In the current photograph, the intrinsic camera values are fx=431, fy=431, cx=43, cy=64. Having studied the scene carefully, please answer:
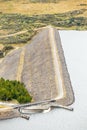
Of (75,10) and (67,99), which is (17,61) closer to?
(67,99)

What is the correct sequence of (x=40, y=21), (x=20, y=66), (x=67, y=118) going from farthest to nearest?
1. (x=40, y=21)
2. (x=20, y=66)
3. (x=67, y=118)

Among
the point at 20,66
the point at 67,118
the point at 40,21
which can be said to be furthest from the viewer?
the point at 40,21

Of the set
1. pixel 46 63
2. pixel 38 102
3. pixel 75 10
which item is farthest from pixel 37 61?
pixel 75 10

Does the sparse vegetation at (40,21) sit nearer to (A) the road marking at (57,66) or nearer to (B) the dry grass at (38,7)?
(B) the dry grass at (38,7)

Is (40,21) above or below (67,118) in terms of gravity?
above

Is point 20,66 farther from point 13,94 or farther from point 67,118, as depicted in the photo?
point 67,118

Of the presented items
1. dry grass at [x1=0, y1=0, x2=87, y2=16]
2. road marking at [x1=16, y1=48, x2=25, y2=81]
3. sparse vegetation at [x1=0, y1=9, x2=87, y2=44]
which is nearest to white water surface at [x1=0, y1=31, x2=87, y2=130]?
road marking at [x1=16, y1=48, x2=25, y2=81]

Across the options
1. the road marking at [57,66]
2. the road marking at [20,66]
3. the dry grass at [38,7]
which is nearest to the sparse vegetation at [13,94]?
the road marking at [57,66]

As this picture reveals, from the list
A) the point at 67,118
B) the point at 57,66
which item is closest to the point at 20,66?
the point at 57,66
